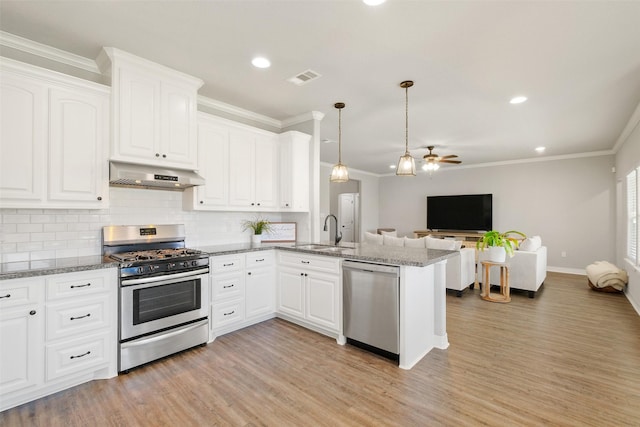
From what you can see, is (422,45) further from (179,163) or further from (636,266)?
(636,266)

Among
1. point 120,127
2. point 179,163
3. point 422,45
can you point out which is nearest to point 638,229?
point 422,45

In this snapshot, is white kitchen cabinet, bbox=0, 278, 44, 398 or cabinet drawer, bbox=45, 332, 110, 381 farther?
cabinet drawer, bbox=45, 332, 110, 381

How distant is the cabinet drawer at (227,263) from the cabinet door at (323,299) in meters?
0.80

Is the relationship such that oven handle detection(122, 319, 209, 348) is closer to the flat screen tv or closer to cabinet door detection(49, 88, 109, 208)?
cabinet door detection(49, 88, 109, 208)

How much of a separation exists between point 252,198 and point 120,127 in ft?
5.32

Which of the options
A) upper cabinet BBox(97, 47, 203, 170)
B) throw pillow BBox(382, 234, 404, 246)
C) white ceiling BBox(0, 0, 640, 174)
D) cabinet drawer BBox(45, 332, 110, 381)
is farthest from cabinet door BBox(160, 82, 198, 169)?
throw pillow BBox(382, 234, 404, 246)

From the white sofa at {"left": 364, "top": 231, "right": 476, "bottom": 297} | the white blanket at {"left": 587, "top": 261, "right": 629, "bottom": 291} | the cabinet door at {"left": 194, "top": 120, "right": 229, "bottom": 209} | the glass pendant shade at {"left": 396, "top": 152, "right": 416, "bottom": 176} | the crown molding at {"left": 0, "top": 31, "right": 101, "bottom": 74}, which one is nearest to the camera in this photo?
the crown molding at {"left": 0, "top": 31, "right": 101, "bottom": 74}

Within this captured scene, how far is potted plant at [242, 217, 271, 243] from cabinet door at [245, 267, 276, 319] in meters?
0.47

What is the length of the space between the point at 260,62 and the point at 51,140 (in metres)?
1.86

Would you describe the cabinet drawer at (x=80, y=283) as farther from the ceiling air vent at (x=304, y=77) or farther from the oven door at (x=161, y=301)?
the ceiling air vent at (x=304, y=77)

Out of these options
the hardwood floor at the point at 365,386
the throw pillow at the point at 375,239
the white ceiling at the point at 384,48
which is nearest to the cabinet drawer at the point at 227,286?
the hardwood floor at the point at 365,386

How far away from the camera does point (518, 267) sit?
4.99 metres

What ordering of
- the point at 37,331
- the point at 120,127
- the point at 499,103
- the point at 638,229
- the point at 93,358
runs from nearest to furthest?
the point at 37,331
the point at 93,358
the point at 120,127
the point at 499,103
the point at 638,229

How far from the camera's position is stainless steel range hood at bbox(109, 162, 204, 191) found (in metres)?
2.71
